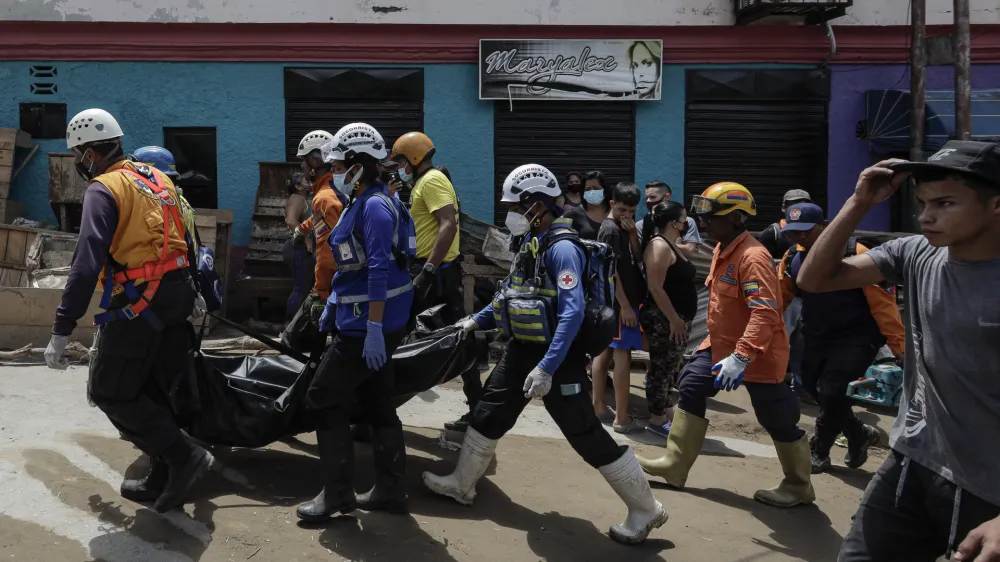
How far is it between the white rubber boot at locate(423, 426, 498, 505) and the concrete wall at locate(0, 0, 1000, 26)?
7561 mm

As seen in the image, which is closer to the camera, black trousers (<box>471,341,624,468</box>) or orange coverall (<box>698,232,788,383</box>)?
black trousers (<box>471,341,624,468</box>)

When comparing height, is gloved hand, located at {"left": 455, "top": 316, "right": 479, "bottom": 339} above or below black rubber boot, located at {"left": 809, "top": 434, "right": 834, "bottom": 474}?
above

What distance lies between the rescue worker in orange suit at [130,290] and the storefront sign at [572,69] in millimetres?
7116

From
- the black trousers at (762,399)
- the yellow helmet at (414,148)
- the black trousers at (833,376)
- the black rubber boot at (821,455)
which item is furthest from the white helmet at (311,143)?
the black rubber boot at (821,455)

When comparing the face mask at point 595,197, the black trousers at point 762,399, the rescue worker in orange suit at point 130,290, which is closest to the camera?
the rescue worker in orange suit at point 130,290

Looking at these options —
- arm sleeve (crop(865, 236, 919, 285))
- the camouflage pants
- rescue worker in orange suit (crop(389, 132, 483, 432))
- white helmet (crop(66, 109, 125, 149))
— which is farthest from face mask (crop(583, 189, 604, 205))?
arm sleeve (crop(865, 236, 919, 285))

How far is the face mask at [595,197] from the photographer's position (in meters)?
8.21

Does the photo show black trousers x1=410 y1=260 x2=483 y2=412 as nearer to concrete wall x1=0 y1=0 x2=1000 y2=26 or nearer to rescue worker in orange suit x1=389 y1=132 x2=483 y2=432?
rescue worker in orange suit x1=389 y1=132 x2=483 y2=432

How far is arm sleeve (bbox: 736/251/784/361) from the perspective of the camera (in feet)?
16.6

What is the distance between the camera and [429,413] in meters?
7.13

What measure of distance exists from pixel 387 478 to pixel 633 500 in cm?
129

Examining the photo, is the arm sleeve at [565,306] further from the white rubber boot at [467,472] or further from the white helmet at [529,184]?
the white rubber boot at [467,472]

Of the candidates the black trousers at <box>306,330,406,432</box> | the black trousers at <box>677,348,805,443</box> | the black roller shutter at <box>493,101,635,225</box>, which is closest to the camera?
the black trousers at <box>306,330,406,432</box>

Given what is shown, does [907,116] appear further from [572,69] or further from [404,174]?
[404,174]
